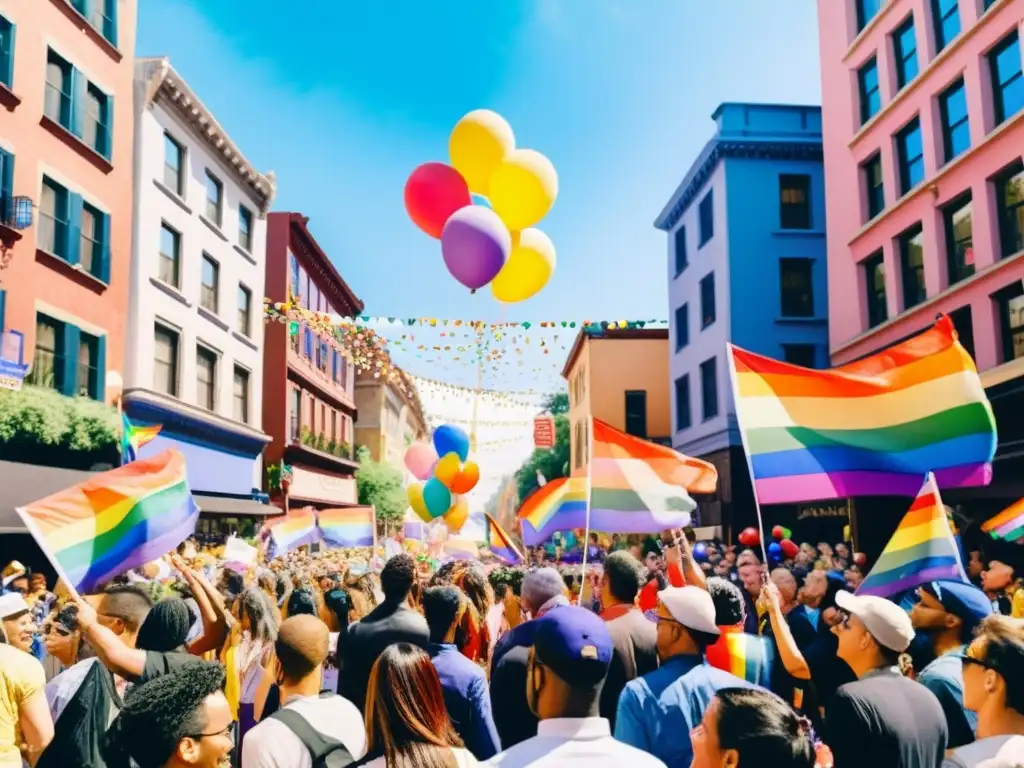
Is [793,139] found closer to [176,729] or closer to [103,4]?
[103,4]

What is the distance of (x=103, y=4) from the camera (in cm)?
2003

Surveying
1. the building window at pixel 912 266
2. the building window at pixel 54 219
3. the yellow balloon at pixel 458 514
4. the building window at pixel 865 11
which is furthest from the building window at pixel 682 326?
the building window at pixel 54 219

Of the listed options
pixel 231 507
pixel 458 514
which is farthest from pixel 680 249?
pixel 231 507

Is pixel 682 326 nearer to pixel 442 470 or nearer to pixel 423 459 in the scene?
pixel 423 459

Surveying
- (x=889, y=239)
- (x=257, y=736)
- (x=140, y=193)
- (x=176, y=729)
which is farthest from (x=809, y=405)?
(x=140, y=193)

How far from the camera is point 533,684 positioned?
10.5 feet

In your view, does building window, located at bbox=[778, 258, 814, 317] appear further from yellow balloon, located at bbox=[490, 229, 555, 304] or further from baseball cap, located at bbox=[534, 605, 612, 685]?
baseball cap, located at bbox=[534, 605, 612, 685]

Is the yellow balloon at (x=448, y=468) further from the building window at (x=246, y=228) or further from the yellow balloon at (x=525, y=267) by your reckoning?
the building window at (x=246, y=228)

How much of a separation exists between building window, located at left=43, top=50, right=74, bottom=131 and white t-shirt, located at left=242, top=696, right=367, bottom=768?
56.9 ft

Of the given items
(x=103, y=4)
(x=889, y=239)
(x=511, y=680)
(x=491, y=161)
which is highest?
(x=103, y=4)

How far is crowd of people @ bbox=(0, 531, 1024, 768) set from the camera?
114 inches

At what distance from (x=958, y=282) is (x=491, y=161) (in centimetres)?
1232

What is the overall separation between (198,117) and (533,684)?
23.5 metres

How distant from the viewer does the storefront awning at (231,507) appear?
23.0 meters
